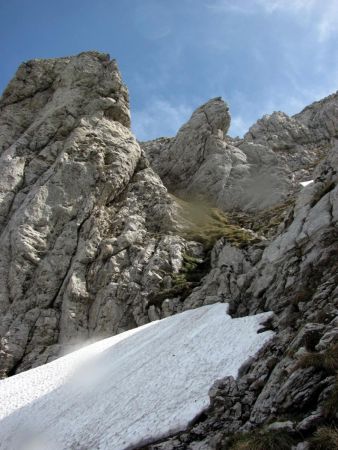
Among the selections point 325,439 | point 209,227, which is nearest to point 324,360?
point 325,439

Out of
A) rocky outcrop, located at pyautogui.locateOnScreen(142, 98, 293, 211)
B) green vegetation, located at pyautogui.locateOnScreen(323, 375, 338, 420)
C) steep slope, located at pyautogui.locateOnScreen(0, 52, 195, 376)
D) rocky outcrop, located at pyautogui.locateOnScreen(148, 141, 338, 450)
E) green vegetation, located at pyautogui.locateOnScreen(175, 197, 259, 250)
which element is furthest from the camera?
rocky outcrop, located at pyautogui.locateOnScreen(142, 98, 293, 211)

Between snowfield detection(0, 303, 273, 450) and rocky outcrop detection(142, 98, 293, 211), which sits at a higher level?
rocky outcrop detection(142, 98, 293, 211)

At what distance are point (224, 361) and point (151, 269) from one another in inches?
1166

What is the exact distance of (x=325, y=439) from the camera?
454 inches

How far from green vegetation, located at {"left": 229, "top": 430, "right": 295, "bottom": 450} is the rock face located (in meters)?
0.36

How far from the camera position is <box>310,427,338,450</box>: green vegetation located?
1130 centimetres

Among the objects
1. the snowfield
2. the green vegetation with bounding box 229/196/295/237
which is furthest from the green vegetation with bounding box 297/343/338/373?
the green vegetation with bounding box 229/196/295/237

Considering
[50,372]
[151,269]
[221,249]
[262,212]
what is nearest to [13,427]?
[50,372]

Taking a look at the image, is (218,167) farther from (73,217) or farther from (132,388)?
(132,388)

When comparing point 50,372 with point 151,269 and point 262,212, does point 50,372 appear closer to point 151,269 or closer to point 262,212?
point 151,269

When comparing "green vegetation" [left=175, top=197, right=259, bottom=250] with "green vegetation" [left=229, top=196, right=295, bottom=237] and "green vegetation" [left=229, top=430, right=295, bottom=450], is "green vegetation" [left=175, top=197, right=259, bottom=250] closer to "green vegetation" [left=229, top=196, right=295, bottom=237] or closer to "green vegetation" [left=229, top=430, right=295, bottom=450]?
"green vegetation" [left=229, top=196, right=295, bottom=237]

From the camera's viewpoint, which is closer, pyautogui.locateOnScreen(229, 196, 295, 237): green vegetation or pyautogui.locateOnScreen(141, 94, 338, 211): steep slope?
pyautogui.locateOnScreen(229, 196, 295, 237): green vegetation

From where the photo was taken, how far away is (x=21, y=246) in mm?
52781

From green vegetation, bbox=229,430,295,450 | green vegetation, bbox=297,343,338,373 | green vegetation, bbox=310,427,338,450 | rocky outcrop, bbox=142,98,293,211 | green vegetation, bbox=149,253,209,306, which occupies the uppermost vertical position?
rocky outcrop, bbox=142,98,293,211
